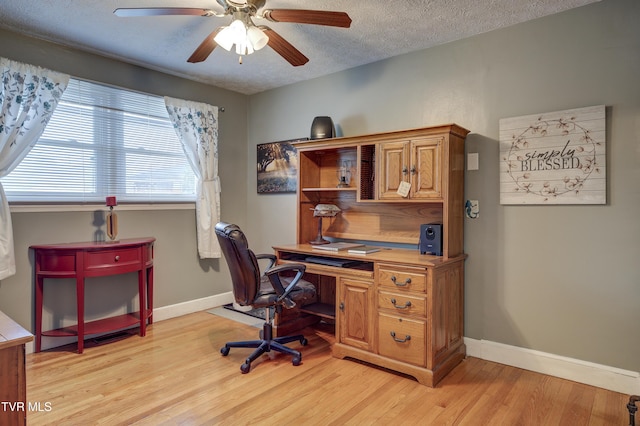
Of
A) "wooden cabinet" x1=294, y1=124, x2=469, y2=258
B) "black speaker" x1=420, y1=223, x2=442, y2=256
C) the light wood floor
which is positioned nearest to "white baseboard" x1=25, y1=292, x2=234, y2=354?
the light wood floor

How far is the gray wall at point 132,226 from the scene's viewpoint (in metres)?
3.00

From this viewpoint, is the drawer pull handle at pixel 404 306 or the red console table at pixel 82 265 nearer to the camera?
the drawer pull handle at pixel 404 306

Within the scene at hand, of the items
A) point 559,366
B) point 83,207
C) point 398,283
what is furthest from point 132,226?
point 559,366

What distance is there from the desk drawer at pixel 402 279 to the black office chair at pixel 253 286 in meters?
0.59

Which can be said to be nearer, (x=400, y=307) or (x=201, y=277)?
(x=400, y=307)

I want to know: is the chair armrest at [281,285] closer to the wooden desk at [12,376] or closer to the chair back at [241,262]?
the chair back at [241,262]

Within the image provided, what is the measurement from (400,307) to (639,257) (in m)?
1.49

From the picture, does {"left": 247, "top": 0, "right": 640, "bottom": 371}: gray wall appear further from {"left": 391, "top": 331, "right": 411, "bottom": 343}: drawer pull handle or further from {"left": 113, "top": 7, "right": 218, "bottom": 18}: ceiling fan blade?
{"left": 113, "top": 7, "right": 218, "bottom": 18}: ceiling fan blade

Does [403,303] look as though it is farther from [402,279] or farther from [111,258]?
[111,258]

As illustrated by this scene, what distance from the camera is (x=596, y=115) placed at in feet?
8.13

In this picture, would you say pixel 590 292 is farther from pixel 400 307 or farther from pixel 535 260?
pixel 400 307

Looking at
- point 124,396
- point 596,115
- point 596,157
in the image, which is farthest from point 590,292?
point 124,396

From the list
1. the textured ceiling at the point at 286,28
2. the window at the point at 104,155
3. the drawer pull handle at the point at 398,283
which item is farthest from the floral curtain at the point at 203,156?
the drawer pull handle at the point at 398,283

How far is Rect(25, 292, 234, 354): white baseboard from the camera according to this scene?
3117mm
